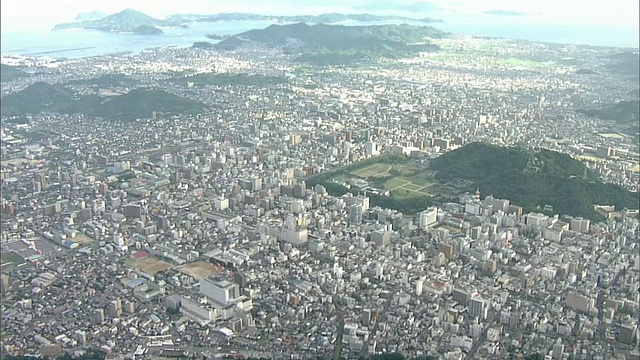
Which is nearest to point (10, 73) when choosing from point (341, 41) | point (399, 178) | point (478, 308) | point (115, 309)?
point (341, 41)

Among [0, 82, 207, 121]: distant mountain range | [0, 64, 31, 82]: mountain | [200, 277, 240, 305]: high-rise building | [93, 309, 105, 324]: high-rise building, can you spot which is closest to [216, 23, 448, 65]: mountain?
[0, 82, 207, 121]: distant mountain range

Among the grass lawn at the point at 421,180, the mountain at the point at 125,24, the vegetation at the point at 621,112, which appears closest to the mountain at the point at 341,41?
the vegetation at the point at 621,112

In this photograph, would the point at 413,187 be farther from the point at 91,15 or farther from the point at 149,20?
the point at 91,15

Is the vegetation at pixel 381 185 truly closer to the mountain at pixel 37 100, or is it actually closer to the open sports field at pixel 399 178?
the open sports field at pixel 399 178

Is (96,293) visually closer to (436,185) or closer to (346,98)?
(436,185)

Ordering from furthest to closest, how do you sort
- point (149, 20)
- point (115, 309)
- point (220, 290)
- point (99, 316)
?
point (149, 20) < point (220, 290) < point (115, 309) < point (99, 316)
